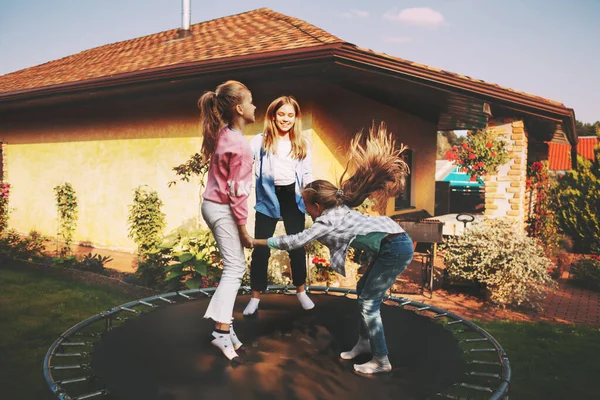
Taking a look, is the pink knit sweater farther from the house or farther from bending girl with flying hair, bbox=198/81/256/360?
→ the house

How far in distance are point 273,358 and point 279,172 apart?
47.9 inches

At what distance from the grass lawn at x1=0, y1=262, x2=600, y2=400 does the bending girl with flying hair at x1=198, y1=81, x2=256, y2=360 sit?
1.56m

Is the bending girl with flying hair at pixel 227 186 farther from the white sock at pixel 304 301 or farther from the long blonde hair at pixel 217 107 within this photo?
the white sock at pixel 304 301

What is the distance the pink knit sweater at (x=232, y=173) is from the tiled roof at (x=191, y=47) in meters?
2.98

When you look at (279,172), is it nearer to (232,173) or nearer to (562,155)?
(232,173)

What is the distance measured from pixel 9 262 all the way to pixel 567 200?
11.1 meters

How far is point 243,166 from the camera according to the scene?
8.16 feet

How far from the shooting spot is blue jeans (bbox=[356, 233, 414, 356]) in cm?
242

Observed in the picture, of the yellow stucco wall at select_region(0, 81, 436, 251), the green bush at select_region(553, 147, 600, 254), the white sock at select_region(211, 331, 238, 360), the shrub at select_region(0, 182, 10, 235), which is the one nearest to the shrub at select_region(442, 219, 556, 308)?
the yellow stucco wall at select_region(0, 81, 436, 251)

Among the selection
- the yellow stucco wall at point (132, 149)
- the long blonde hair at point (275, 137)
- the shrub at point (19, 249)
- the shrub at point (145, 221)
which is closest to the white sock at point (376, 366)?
the long blonde hair at point (275, 137)

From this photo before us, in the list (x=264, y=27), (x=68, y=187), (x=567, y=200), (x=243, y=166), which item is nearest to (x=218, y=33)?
(x=264, y=27)

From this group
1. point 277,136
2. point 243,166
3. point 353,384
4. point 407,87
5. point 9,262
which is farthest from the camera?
point 9,262

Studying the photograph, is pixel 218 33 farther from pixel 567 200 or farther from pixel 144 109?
pixel 567 200

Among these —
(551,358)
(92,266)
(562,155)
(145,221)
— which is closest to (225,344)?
(551,358)
